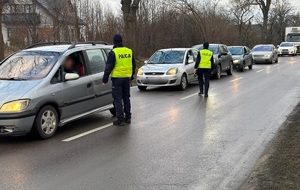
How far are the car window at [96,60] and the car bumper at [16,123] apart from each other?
2.19 meters

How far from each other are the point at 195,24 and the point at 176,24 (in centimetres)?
329

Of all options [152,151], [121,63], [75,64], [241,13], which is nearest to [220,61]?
[121,63]

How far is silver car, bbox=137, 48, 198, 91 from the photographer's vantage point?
14445 millimetres

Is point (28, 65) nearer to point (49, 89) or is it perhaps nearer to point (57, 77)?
point (57, 77)

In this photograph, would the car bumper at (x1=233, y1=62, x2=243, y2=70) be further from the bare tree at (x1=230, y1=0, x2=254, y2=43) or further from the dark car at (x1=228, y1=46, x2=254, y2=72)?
the bare tree at (x1=230, y1=0, x2=254, y2=43)

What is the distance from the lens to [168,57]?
15781 millimetres

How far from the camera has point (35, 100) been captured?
691 centimetres

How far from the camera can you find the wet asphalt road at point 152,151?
5.08 metres

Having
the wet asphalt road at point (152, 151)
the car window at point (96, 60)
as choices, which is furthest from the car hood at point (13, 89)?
the car window at point (96, 60)

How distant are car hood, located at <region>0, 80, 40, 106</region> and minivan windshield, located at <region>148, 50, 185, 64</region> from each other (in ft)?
28.8

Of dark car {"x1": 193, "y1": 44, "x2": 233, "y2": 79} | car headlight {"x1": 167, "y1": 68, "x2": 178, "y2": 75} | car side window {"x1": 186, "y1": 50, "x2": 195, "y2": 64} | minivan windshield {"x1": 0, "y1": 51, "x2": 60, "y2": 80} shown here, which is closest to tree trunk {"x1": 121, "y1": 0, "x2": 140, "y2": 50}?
dark car {"x1": 193, "y1": 44, "x2": 233, "y2": 79}

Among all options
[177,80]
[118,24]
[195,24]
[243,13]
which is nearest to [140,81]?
[177,80]

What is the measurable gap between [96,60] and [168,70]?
231 inches

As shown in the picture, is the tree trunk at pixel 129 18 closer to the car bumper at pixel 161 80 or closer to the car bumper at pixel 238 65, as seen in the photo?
the car bumper at pixel 238 65
